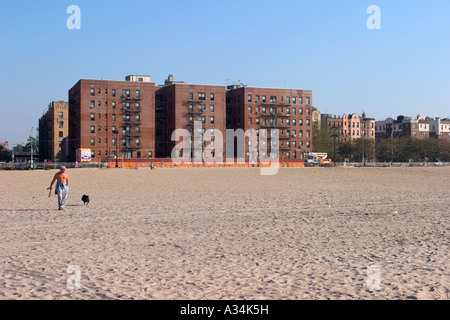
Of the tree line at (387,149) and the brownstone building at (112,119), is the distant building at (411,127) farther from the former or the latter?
the brownstone building at (112,119)

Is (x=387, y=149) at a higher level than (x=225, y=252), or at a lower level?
higher

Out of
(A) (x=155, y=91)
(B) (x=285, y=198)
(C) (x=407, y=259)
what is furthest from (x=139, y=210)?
(A) (x=155, y=91)

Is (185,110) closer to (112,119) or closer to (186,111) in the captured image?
(186,111)

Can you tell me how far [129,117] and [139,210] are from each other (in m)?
99.3

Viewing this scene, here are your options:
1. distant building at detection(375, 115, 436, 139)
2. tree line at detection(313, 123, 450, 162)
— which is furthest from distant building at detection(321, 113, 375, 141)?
tree line at detection(313, 123, 450, 162)

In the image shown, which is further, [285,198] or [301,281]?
[285,198]

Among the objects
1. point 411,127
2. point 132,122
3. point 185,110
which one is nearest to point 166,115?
point 185,110

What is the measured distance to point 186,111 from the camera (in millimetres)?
118938

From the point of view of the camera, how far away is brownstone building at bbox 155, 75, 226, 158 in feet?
389

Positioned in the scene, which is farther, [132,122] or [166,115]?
[166,115]

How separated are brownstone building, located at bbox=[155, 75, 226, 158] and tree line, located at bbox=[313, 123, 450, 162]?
4244 centimetres

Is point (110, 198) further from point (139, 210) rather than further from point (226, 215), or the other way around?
point (226, 215)

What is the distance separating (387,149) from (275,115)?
153ft
